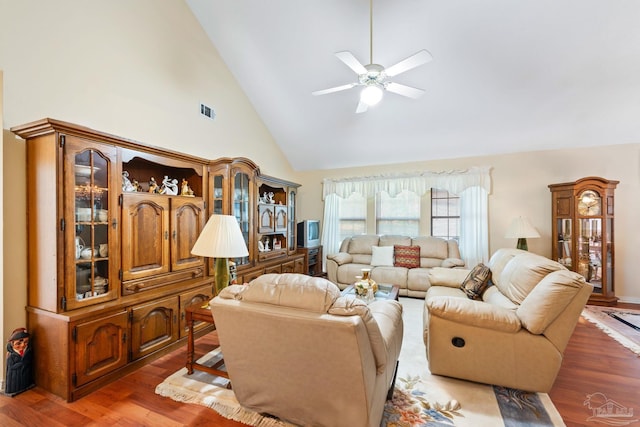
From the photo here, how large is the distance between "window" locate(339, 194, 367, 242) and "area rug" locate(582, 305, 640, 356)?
359 cm

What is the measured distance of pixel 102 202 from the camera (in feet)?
7.59

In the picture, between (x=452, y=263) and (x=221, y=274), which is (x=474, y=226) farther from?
(x=221, y=274)

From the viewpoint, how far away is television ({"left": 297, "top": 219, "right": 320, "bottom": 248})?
5500mm

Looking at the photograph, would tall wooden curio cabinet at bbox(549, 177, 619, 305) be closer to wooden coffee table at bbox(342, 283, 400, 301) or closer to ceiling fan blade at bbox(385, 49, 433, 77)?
wooden coffee table at bbox(342, 283, 400, 301)

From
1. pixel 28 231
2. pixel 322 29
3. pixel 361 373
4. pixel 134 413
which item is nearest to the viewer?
pixel 361 373

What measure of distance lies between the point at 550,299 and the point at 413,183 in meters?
3.69

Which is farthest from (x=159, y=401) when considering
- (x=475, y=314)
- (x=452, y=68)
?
(x=452, y=68)

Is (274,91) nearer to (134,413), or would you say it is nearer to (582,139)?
(134,413)

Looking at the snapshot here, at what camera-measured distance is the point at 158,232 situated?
2.73m

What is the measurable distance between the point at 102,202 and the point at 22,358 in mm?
1250

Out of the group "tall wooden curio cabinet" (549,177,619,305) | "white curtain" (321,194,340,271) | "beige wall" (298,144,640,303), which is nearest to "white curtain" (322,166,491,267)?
"beige wall" (298,144,640,303)

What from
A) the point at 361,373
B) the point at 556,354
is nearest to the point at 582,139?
the point at 556,354

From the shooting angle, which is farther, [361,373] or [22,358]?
[22,358]

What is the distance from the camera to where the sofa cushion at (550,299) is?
183cm
